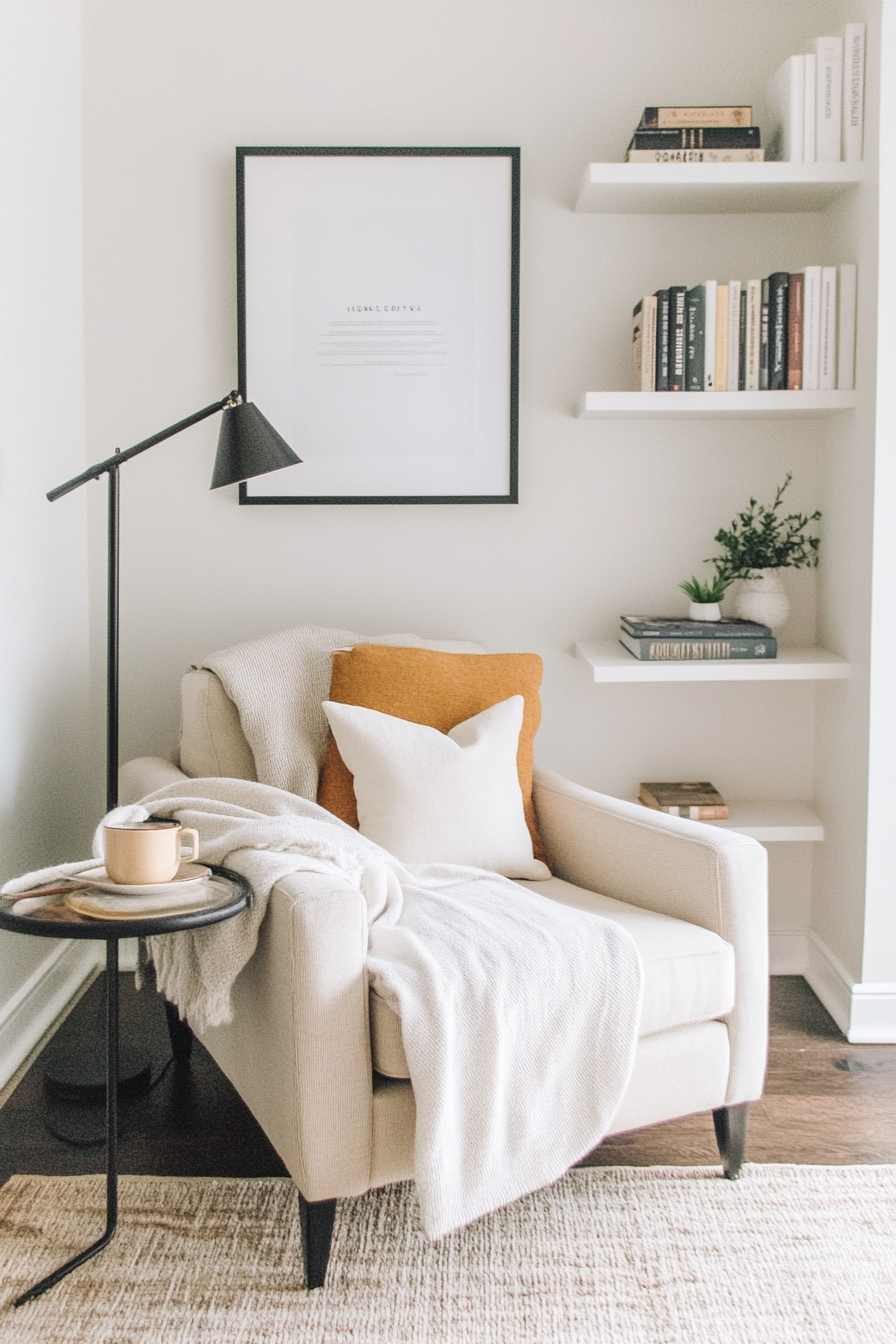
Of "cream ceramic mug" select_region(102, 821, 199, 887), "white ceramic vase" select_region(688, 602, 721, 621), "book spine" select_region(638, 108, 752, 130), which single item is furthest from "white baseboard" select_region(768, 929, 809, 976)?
"book spine" select_region(638, 108, 752, 130)

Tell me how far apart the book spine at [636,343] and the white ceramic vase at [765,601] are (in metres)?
0.53

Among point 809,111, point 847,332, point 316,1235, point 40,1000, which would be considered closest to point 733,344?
point 847,332

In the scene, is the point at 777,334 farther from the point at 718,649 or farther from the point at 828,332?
the point at 718,649

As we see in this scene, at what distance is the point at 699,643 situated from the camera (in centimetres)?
244

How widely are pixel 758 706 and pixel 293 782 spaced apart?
1.23 metres

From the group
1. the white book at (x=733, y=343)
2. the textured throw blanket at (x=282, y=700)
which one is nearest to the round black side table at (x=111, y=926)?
the textured throw blanket at (x=282, y=700)

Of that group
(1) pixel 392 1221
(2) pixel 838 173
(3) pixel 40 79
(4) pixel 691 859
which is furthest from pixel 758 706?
(3) pixel 40 79

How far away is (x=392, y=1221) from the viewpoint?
169 cm

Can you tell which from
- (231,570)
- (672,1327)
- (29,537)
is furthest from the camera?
(231,570)

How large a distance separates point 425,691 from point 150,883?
83cm

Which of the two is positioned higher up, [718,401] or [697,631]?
[718,401]

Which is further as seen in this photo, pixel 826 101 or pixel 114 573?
pixel 826 101

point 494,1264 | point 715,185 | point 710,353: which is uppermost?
point 715,185

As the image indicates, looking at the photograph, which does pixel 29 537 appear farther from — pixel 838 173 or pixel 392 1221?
pixel 838 173
